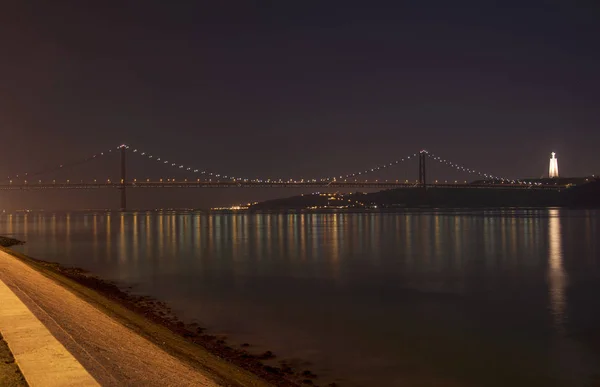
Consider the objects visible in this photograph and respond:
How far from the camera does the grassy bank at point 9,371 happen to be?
3.86 meters

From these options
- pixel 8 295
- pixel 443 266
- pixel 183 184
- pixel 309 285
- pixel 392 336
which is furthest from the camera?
pixel 183 184

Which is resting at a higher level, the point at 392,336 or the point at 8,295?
the point at 8,295

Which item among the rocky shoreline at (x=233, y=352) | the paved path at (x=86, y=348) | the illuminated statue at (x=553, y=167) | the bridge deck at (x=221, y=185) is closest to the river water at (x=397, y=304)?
the rocky shoreline at (x=233, y=352)

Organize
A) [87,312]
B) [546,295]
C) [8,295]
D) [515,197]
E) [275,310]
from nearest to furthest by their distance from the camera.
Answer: [8,295] < [87,312] < [275,310] < [546,295] < [515,197]

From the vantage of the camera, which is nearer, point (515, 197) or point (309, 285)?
point (309, 285)

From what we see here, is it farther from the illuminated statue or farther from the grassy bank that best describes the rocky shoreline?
the illuminated statue

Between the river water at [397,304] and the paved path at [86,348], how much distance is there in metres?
2.38

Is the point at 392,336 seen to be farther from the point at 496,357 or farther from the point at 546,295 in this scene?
the point at 546,295

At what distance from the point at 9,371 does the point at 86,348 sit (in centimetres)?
94

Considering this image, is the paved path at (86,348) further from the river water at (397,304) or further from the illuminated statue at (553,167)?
the illuminated statue at (553,167)

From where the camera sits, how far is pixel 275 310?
37.4 feet

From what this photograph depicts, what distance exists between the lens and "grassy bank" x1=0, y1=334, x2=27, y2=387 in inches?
152

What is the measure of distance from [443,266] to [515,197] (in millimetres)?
116075

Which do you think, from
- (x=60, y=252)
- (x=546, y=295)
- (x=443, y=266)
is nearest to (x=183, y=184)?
(x=60, y=252)
